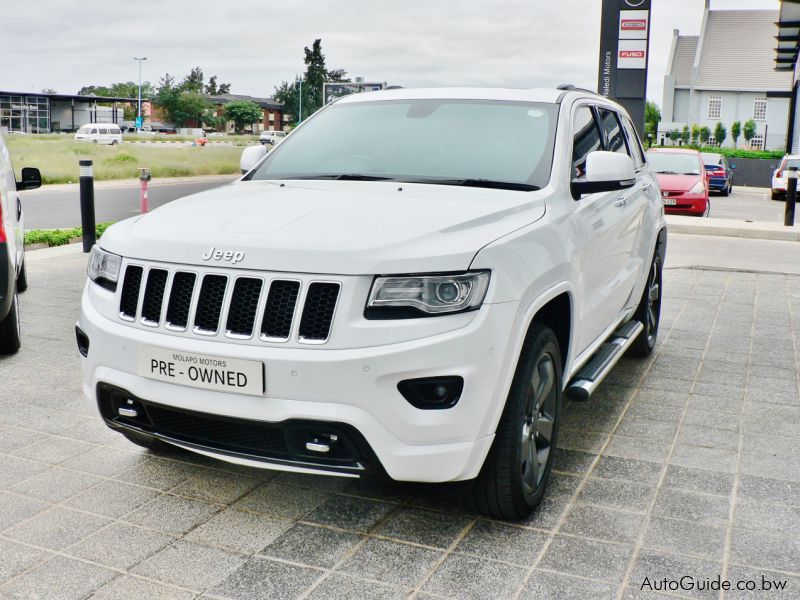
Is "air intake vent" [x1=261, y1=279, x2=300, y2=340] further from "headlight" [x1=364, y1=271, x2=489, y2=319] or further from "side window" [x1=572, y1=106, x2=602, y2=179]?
"side window" [x1=572, y1=106, x2=602, y2=179]

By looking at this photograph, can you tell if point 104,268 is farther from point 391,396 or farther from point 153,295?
point 391,396

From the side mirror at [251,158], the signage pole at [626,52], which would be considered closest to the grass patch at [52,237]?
the side mirror at [251,158]

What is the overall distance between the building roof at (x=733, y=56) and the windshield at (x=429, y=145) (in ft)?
207

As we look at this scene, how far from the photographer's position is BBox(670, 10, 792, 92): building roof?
208 ft

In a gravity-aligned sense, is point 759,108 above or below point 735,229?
above

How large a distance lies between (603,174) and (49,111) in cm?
10520

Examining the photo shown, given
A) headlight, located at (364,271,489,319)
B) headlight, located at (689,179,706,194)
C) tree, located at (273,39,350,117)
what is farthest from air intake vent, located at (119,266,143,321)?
tree, located at (273,39,350,117)

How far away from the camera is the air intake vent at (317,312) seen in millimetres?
3072

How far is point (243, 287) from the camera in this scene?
318cm

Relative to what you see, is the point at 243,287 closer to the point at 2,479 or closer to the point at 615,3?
the point at 2,479

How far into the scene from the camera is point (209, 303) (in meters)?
3.23

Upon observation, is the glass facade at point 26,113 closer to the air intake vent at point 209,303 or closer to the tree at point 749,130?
the tree at point 749,130

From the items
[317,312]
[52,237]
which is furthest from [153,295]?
[52,237]

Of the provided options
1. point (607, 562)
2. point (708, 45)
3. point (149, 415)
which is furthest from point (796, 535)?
point (708, 45)
